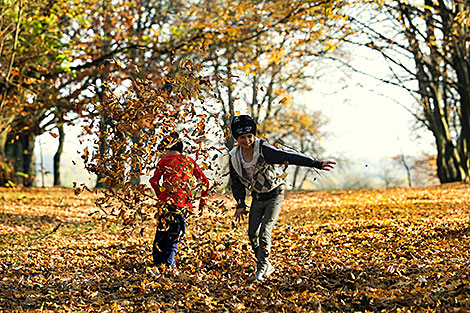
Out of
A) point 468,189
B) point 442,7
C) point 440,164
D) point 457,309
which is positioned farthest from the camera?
point 440,164

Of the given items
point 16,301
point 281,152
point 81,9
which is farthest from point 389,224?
point 81,9

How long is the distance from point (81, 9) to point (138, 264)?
1302 cm

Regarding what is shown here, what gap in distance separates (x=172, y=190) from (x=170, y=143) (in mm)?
641

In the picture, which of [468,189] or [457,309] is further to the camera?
[468,189]

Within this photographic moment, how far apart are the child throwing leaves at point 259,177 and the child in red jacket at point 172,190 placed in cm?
62

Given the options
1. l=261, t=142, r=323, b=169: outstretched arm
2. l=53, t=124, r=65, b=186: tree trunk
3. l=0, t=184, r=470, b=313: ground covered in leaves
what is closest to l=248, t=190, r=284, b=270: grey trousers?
A: l=0, t=184, r=470, b=313: ground covered in leaves

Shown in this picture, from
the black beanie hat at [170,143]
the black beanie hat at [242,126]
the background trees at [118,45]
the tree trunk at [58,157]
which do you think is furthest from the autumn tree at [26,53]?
the black beanie hat at [242,126]

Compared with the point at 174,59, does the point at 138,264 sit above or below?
below

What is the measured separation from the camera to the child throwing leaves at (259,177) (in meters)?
5.02

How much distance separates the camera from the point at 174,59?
5609 mm

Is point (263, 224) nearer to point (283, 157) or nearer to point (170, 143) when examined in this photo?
point (283, 157)

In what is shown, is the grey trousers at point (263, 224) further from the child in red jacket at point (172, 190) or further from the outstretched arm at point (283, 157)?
the child in red jacket at point (172, 190)

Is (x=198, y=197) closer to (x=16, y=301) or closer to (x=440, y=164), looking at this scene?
(x=16, y=301)

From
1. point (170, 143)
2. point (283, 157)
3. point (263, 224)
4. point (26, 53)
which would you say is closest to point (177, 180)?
point (170, 143)
